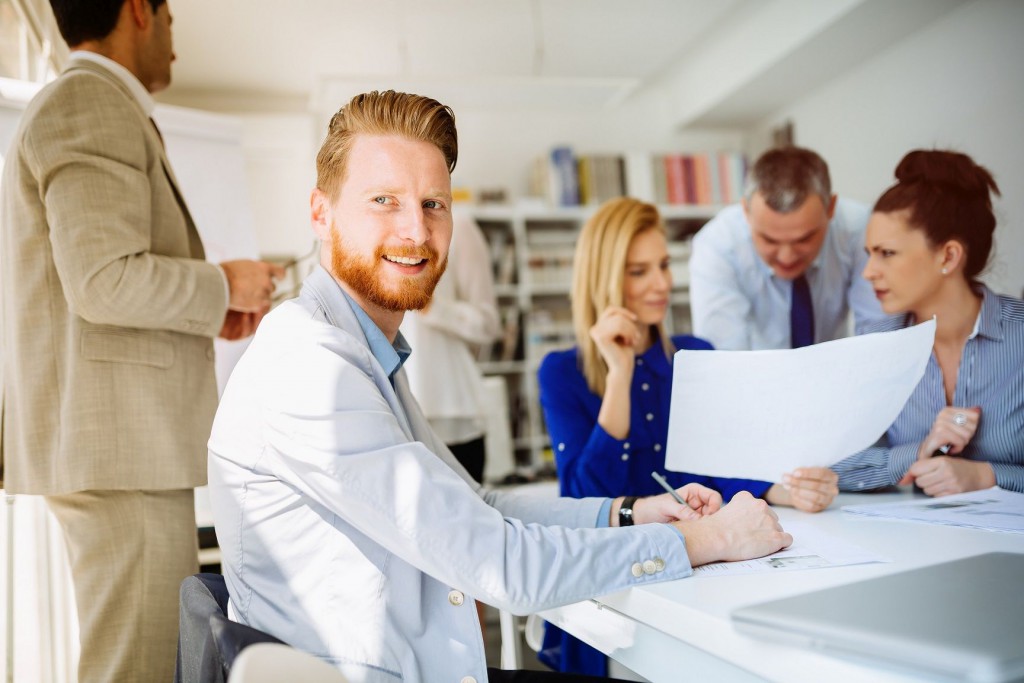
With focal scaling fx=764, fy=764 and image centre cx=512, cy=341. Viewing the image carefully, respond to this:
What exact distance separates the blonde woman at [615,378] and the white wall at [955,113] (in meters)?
0.50

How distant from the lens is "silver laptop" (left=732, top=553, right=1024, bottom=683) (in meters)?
0.62

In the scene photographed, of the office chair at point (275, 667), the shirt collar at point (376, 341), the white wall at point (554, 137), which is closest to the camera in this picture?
the office chair at point (275, 667)

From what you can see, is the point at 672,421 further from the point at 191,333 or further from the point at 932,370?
the point at 191,333

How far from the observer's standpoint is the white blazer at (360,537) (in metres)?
0.84

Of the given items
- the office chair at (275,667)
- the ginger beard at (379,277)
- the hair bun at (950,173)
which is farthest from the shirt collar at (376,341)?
the hair bun at (950,173)

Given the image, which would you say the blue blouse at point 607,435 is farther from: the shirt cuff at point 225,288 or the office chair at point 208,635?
the office chair at point 208,635

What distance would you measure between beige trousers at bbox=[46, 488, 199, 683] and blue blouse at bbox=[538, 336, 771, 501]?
31.4 inches

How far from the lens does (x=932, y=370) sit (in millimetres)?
1448

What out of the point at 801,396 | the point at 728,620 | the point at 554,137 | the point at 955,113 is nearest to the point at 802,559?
the point at 728,620

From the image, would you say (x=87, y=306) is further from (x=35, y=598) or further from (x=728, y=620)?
(x=728, y=620)

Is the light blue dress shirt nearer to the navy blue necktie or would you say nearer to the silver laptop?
the navy blue necktie

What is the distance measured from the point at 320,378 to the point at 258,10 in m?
2.81

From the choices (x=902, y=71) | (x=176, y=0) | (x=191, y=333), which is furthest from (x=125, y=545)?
(x=176, y=0)

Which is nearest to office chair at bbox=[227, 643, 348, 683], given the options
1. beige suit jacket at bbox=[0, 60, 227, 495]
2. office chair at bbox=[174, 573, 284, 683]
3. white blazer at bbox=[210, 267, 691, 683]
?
office chair at bbox=[174, 573, 284, 683]
